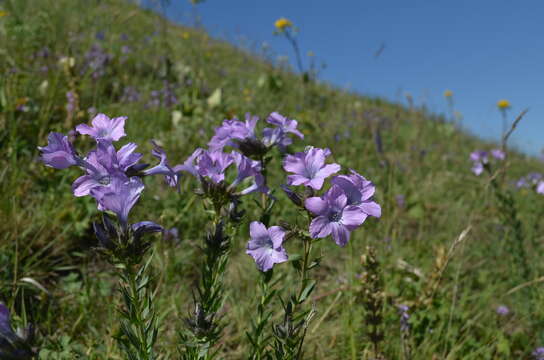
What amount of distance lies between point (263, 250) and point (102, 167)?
1.69 ft

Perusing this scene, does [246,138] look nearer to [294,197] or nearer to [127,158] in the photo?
[294,197]

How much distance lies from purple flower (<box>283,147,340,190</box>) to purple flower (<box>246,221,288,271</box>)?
0.16 metres

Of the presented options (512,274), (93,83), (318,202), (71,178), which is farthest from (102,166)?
(93,83)

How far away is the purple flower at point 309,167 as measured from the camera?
114 centimetres

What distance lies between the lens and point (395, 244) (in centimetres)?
312

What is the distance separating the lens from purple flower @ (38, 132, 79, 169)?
1010 millimetres

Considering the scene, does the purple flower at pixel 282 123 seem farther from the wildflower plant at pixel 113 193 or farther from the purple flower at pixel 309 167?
the wildflower plant at pixel 113 193

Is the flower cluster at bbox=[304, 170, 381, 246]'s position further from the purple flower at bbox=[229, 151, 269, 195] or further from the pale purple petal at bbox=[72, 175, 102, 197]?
the pale purple petal at bbox=[72, 175, 102, 197]

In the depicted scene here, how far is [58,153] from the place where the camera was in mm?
1012

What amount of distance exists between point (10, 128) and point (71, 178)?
0.58m

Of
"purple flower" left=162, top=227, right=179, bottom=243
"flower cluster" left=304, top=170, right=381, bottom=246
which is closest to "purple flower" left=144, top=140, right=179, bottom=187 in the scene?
"flower cluster" left=304, top=170, right=381, bottom=246

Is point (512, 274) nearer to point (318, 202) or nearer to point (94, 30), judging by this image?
point (318, 202)

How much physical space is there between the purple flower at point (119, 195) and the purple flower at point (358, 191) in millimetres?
553

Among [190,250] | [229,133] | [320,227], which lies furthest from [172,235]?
[320,227]
